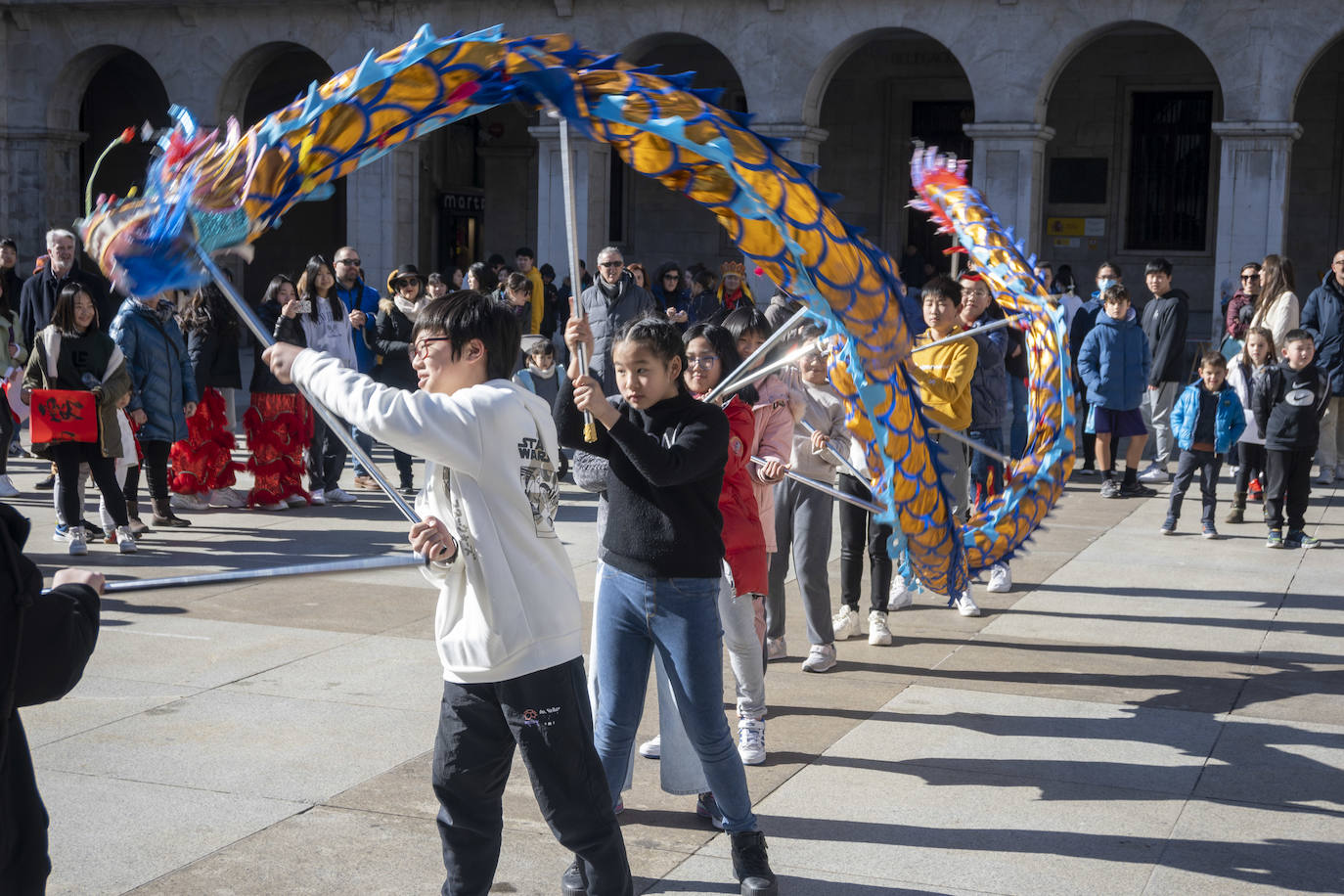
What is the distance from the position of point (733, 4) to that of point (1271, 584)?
13.6 metres

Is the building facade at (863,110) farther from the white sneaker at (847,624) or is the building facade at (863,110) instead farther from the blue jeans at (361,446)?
the white sneaker at (847,624)

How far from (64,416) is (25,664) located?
272 inches

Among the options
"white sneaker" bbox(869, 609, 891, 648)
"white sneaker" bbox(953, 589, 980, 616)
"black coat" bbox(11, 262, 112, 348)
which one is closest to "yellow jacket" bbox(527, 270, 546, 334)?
"black coat" bbox(11, 262, 112, 348)

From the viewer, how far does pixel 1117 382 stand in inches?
503

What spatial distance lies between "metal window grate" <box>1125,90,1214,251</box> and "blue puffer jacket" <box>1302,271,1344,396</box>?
10403mm

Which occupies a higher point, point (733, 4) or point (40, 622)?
point (733, 4)

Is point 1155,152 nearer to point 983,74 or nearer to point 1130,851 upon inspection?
point 983,74

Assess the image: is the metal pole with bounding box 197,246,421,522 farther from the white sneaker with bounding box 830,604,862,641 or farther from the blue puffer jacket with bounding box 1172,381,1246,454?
the blue puffer jacket with bounding box 1172,381,1246,454

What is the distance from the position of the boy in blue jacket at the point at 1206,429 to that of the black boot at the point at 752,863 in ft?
24.0

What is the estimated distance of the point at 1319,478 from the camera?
13391mm

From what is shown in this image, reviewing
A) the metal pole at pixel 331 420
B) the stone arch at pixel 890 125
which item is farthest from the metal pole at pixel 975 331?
the stone arch at pixel 890 125

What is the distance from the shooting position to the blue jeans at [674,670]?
4414 mm

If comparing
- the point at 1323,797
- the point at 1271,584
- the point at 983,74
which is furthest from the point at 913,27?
the point at 1323,797

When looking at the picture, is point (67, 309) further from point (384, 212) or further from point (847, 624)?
point (384, 212)
